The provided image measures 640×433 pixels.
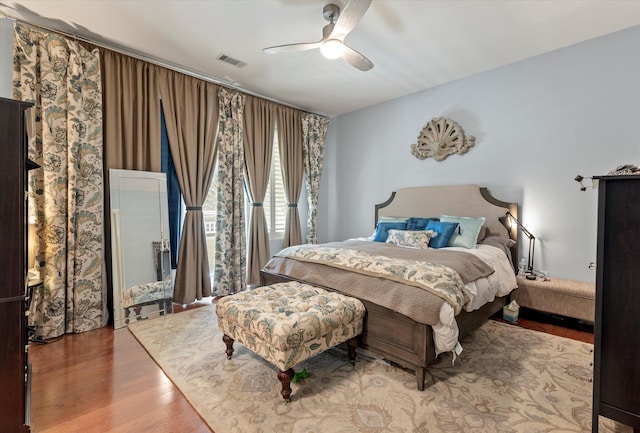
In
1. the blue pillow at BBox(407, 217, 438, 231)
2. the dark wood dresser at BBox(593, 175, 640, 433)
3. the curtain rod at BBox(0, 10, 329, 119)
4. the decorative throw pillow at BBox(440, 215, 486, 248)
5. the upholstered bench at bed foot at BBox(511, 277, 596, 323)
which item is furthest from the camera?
the blue pillow at BBox(407, 217, 438, 231)

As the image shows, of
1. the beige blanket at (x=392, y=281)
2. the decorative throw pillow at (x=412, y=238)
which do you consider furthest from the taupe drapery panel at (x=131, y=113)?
the decorative throw pillow at (x=412, y=238)

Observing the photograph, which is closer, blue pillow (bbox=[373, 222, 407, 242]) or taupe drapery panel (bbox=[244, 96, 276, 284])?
blue pillow (bbox=[373, 222, 407, 242])

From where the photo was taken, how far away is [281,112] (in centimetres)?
458

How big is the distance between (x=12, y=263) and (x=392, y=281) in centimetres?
210

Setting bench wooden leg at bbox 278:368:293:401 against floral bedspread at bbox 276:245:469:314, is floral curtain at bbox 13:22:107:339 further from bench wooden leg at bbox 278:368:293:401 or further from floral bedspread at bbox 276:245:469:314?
bench wooden leg at bbox 278:368:293:401

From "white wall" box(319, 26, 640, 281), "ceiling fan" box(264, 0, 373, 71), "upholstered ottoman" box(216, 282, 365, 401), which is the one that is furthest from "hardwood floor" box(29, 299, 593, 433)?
"ceiling fan" box(264, 0, 373, 71)

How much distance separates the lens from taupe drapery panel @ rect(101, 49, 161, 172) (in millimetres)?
2977

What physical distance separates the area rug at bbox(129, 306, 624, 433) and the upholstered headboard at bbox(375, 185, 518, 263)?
1344mm

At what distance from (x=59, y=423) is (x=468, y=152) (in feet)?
14.5

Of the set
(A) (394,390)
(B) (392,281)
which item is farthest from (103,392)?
(B) (392,281)

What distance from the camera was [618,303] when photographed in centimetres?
130

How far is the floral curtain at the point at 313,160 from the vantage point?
496 centimetres

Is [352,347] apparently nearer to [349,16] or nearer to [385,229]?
[385,229]

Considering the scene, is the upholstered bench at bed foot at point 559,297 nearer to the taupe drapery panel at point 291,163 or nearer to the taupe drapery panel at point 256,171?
the taupe drapery panel at point 291,163
